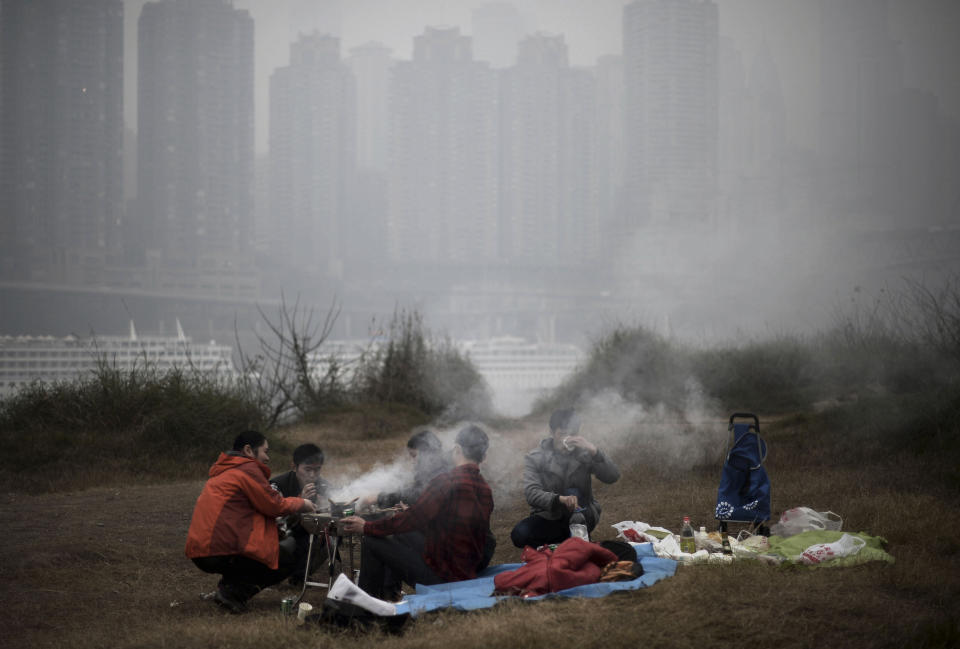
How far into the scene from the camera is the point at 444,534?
5.11 metres

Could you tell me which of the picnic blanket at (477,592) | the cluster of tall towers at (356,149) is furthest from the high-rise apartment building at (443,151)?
the picnic blanket at (477,592)

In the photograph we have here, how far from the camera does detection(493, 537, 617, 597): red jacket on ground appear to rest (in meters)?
4.77

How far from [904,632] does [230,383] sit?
45.7ft

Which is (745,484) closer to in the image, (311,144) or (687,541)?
(687,541)

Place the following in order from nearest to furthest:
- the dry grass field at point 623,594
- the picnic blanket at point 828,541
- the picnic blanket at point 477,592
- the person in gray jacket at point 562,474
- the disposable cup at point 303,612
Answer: the dry grass field at point 623,594 → the picnic blanket at point 477,592 → the disposable cup at point 303,612 → the picnic blanket at point 828,541 → the person in gray jacket at point 562,474

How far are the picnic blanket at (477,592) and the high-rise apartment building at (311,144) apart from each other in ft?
195

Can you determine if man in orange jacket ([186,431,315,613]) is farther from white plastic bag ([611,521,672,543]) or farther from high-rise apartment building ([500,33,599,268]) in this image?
high-rise apartment building ([500,33,599,268])

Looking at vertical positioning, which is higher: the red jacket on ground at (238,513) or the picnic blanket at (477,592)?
the red jacket on ground at (238,513)

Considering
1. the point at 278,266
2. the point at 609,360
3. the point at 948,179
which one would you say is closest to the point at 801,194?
the point at 948,179

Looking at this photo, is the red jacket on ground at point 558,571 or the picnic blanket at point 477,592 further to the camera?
the red jacket on ground at point 558,571

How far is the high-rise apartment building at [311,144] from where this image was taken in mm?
64250

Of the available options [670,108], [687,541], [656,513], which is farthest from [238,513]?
[670,108]

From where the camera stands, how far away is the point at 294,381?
19656 mm

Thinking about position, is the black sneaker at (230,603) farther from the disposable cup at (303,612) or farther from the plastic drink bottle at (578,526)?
the plastic drink bottle at (578,526)
